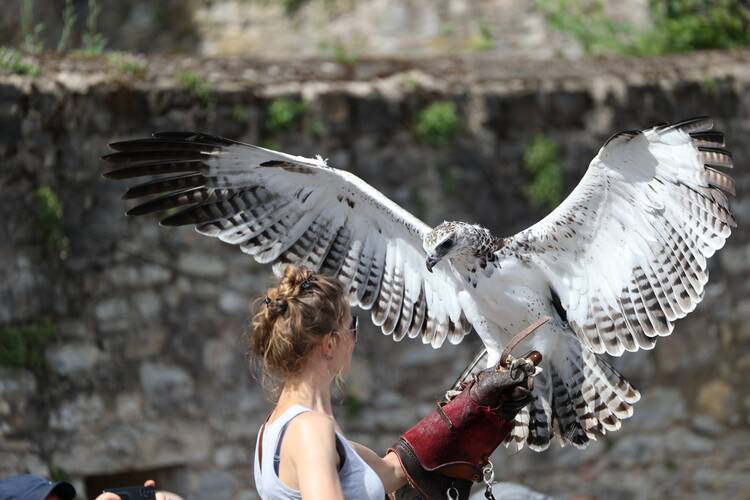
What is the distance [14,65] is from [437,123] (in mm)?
2318

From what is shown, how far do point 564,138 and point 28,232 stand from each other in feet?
10.1

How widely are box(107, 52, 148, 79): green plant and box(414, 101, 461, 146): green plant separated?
156 cm

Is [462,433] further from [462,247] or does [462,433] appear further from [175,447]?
[175,447]

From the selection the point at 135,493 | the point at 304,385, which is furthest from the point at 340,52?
the point at 304,385

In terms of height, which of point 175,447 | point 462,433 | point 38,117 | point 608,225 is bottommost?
point 175,447

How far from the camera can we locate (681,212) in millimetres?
4594

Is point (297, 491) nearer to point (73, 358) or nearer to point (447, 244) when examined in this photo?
point (447, 244)

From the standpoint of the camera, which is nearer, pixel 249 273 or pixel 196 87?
pixel 196 87

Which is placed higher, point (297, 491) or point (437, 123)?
point (437, 123)

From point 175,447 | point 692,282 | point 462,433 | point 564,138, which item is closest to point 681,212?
point 692,282

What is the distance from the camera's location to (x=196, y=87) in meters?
6.46

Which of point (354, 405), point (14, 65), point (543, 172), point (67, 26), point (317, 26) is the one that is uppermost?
point (67, 26)

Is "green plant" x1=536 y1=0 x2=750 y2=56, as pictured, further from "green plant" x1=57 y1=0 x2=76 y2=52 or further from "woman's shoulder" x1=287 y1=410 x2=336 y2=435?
"woman's shoulder" x1=287 y1=410 x2=336 y2=435

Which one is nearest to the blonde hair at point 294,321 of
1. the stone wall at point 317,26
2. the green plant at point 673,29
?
the green plant at point 673,29
